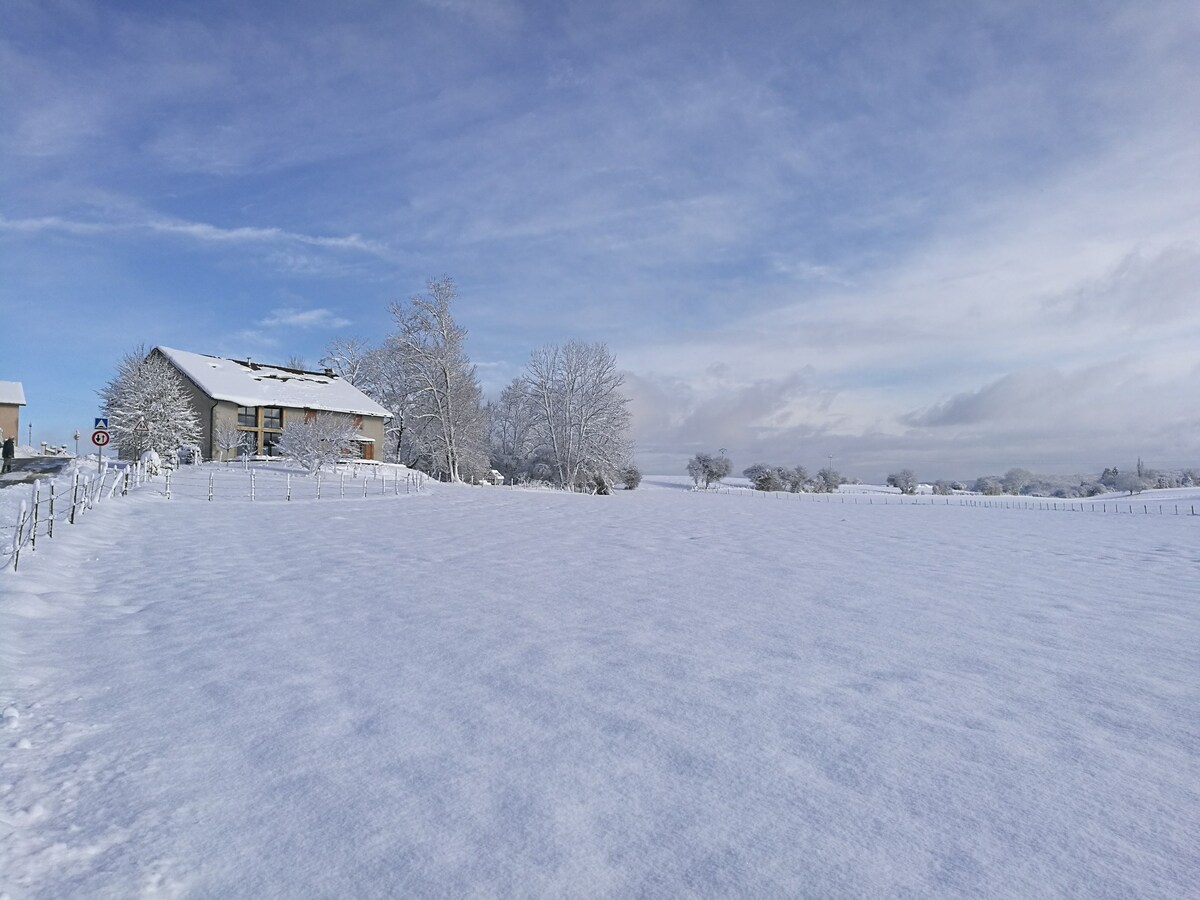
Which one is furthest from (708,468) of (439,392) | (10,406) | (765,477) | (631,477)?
(10,406)

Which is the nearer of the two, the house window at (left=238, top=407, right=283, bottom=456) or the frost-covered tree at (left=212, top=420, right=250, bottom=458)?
the frost-covered tree at (left=212, top=420, right=250, bottom=458)

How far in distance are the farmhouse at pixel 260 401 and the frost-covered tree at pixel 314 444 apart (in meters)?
3.99

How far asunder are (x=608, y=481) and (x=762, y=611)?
43.4m

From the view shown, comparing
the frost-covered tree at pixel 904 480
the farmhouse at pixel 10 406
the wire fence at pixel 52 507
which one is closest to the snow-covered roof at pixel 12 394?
the farmhouse at pixel 10 406

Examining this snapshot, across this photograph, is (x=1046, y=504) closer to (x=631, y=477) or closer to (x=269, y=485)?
(x=631, y=477)

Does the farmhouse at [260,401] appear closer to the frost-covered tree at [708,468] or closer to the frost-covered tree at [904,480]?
the frost-covered tree at [708,468]

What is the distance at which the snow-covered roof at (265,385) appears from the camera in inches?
1682

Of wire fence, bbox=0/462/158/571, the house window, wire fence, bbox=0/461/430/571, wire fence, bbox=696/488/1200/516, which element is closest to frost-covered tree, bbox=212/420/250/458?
the house window

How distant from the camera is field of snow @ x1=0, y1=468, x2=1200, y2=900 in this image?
304cm

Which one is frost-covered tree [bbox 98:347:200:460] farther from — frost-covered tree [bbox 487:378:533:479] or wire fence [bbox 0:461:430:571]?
frost-covered tree [bbox 487:378:533:479]

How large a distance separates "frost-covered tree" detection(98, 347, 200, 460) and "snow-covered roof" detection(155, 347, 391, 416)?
4232 millimetres

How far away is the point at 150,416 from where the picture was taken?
A: 33812mm

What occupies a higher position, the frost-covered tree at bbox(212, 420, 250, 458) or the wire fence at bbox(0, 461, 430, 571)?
the frost-covered tree at bbox(212, 420, 250, 458)

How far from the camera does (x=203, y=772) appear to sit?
12.8 feet
